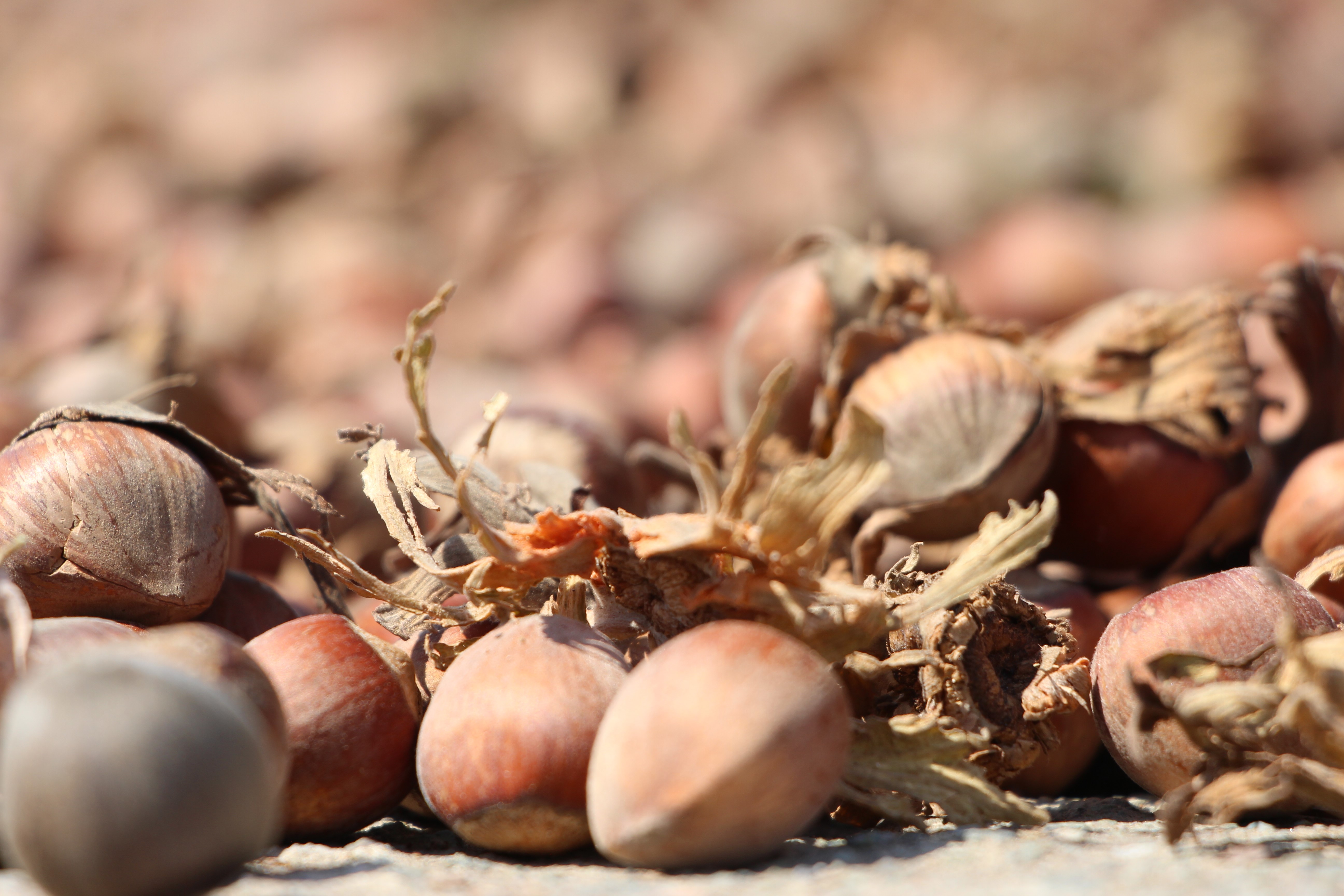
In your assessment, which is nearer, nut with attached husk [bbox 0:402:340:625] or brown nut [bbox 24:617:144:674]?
brown nut [bbox 24:617:144:674]

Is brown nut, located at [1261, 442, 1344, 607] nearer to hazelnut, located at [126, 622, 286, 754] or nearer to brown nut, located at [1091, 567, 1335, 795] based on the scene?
brown nut, located at [1091, 567, 1335, 795]

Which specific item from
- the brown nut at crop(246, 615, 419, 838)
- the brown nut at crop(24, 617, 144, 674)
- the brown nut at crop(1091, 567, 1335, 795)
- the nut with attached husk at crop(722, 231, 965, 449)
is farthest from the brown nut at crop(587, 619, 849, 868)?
the nut with attached husk at crop(722, 231, 965, 449)

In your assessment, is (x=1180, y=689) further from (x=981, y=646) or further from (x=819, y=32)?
(x=819, y=32)

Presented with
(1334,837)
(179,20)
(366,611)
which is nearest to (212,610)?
(366,611)

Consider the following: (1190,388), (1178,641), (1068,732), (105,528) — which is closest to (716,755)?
A: (1178,641)

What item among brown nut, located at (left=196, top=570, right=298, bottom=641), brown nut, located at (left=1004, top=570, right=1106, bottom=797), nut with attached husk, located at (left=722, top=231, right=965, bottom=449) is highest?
nut with attached husk, located at (left=722, top=231, right=965, bottom=449)

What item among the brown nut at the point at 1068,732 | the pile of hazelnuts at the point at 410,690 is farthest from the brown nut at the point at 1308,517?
the brown nut at the point at 1068,732
